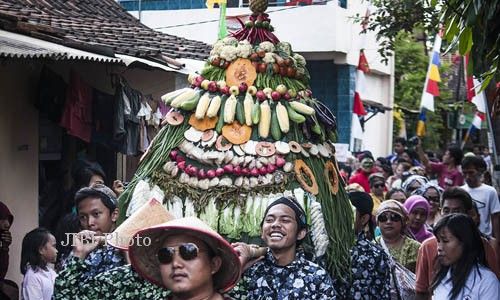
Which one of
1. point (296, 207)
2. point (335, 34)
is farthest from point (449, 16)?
point (335, 34)

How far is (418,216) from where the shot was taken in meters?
9.42

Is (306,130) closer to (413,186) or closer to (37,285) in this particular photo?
(37,285)

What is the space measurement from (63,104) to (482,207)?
175 inches

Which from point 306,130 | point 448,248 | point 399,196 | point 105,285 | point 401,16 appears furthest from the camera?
point 401,16

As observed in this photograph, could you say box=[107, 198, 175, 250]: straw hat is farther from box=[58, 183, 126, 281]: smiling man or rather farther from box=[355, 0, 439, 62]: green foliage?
box=[355, 0, 439, 62]: green foliage

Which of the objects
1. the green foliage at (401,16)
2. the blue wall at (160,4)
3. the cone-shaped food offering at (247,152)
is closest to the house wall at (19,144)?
the green foliage at (401,16)

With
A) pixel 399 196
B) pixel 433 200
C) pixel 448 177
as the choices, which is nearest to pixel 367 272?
pixel 399 196

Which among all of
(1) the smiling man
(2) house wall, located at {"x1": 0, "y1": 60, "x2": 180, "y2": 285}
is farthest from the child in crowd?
(2) house wall, located at {"x1": 0, "y1": 60, "x2": 180, "y2": 285}

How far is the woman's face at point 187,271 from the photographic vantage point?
4.54 metres

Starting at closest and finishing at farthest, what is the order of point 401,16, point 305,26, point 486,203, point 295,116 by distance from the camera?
point 295,116
point 486,203
point 401,16
point 305,26

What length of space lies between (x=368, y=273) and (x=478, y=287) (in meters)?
0.72

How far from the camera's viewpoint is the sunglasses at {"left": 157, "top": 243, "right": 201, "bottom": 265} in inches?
180

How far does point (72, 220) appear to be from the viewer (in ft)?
28.6

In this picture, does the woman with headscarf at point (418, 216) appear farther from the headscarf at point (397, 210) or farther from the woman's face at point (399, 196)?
the woman's face at point (399, 196)
